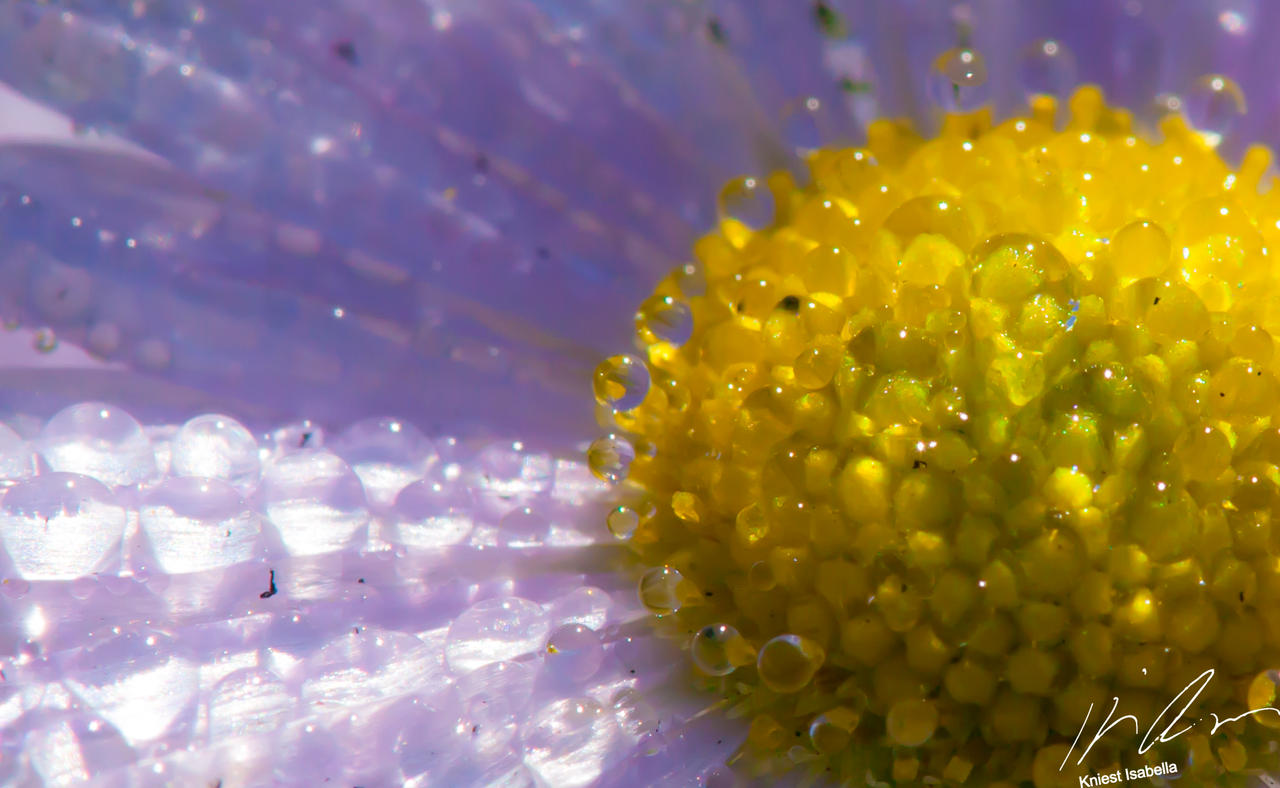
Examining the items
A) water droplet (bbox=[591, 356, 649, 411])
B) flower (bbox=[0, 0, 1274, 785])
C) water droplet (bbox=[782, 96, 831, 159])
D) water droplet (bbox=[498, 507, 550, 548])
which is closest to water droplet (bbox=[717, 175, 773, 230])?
flower (bbox=[0, 0, 1274, 785])

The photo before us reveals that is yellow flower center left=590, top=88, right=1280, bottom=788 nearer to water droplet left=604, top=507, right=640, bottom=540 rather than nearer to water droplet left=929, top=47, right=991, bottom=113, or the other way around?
water droplet left=604, top=507, right=640, bottom=540

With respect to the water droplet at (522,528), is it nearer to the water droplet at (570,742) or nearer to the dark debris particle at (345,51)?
the water droplet at (570,742)

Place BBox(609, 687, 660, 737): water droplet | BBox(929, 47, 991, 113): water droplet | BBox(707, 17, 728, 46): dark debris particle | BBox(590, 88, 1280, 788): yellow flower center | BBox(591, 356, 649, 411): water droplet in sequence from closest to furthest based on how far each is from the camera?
BBox(590, 88, 1280, 788): yellow flower center
BBox(609, 687, 660, 737): water droplet
BBox(591, 356, 649, 411): water droplet
BBox(929, 47, 991, 113): water droplet
BBox(707, 17, 728, 46): dark debris particle

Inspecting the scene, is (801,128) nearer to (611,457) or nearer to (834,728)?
(611,457)

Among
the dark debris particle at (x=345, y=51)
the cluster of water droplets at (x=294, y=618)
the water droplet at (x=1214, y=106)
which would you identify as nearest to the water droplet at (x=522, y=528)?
the cluster of water droplets at (x=294, y=618)

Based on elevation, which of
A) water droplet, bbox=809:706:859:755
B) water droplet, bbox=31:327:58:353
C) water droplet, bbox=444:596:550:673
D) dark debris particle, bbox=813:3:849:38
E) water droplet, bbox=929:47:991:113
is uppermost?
dark debris particle, bbox=813:3:849:38

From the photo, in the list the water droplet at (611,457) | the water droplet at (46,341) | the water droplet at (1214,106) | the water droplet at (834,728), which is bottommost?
the water droplet at (834,728)

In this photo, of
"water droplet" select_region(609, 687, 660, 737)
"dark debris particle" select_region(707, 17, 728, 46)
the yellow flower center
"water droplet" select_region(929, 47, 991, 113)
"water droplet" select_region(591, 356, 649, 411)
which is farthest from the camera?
"dark debris particle" select_region(707, 17, 728, 46)
